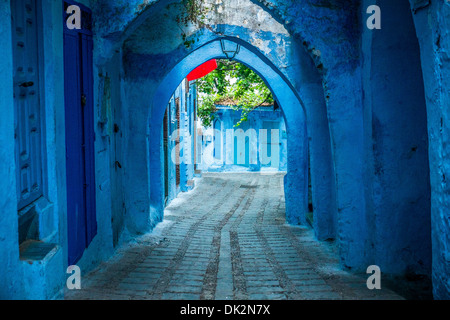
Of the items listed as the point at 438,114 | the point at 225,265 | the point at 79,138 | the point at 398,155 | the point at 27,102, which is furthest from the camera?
the point at 225,265

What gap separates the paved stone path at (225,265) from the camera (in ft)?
13.3

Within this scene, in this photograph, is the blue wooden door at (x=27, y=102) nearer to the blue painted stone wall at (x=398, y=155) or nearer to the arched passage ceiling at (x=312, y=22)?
the arched passage ceiling at (x=312, y=22)

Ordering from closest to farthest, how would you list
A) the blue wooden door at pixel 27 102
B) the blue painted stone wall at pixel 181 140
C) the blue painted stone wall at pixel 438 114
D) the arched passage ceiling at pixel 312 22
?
1. the blue painted stone wall at pixel 438 114
2. the blue wooden door at pixel 27 102
3. the arched passage ceiling at pixel 312 22
4. the blue painted stone wall at pixel 181 140

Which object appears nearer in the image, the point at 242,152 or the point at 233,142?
the point at 233,142

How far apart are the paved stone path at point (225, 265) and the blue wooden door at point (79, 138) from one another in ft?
1.48

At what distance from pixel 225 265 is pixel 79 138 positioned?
205cm

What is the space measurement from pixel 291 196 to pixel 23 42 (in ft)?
18.4

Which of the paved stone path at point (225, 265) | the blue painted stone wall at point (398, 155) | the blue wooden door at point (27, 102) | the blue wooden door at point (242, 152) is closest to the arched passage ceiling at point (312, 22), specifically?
the blue painted stone wall at point (398, 155)

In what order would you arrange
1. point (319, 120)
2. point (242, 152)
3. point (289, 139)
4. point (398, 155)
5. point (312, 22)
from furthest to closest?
1. point (242, 152)
2. point (289, 139)
3. point (319, 120)
4. point (312, 22)
5. point (398, 155)

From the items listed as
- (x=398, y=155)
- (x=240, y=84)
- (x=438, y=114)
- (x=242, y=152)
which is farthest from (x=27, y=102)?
(x=242, y=152)

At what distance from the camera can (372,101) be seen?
432 cm

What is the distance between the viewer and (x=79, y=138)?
175 inches

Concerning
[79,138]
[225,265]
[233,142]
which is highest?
[79,138]

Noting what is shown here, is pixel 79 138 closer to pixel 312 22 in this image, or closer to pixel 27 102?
pixel 27 102
